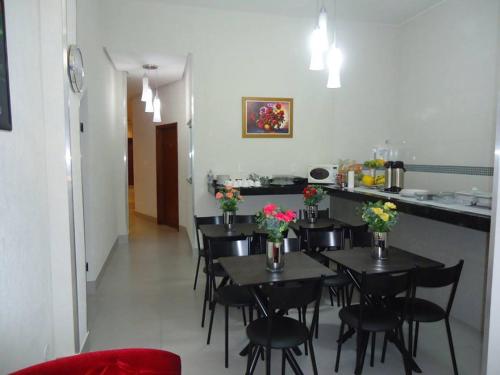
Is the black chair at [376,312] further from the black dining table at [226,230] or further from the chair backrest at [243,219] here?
the chair backrest at [243,219]

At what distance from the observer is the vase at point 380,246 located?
2.73 meters

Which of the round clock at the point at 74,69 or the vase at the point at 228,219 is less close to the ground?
the round clock at the point at 74,69

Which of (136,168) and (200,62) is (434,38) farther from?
(136,168)

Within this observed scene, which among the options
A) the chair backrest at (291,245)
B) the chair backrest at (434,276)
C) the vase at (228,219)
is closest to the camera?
the chair backrest at (434,276)

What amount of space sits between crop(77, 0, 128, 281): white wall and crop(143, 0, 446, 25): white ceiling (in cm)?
131

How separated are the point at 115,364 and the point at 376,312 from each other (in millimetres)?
1826

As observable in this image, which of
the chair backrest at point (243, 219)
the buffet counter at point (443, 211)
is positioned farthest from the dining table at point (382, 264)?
the chair backrest at point (243, 219)

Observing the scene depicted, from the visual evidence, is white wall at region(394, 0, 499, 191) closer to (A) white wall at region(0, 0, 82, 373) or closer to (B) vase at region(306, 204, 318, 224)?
(B) vase at region(306, 204, 318, 224)

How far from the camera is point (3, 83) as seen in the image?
1585mm

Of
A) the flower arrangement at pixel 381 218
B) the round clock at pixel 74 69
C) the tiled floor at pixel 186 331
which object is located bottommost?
the tiled floor at pixel 186 331

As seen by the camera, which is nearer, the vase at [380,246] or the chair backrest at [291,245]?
the vase at [380,246]

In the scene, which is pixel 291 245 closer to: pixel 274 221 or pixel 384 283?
pixel 274 221

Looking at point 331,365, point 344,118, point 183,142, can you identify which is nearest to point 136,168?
point 183,142

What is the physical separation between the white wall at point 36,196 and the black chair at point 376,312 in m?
1.79
